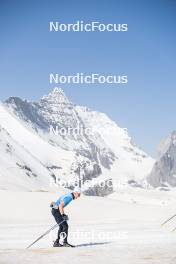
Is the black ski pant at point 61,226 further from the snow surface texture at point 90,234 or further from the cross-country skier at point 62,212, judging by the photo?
the snow surface texture at point 90,234

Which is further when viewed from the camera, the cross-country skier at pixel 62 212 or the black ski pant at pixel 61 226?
the black ski pant at pixel 61 226

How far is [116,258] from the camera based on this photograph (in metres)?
13.4

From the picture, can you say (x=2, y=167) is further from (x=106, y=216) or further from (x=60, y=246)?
(x=60, y=246)

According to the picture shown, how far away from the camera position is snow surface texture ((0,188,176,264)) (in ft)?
44.4

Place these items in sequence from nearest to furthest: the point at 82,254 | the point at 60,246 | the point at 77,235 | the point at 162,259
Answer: the point at 162,259 < the point at 82,254 < the point at 60,246 < the point at 77,235

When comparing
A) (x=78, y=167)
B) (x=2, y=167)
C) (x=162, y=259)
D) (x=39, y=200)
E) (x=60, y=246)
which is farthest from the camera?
(x=78, y=167)

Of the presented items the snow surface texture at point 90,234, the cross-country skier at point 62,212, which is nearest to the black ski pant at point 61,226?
the cross-country skier at point 62,212

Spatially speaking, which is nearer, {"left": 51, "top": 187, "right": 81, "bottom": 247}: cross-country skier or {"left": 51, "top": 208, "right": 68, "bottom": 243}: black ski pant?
{"left": 51, "top": 187, "right": 81, "bottom": 247}: cross-country skier

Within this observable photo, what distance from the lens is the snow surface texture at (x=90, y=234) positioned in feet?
44.4

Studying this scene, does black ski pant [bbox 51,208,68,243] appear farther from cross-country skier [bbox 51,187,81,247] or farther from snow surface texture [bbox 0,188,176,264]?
snow surface texture [bbox 0,188,176,264]

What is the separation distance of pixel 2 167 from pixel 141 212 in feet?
235

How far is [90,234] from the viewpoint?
21828 mm

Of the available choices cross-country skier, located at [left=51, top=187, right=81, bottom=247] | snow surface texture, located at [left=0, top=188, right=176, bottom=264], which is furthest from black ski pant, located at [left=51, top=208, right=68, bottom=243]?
snow surface texture, located at [left=0, top=188, right=176, bottom=264]

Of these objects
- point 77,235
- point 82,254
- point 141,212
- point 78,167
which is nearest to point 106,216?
point 141,212
